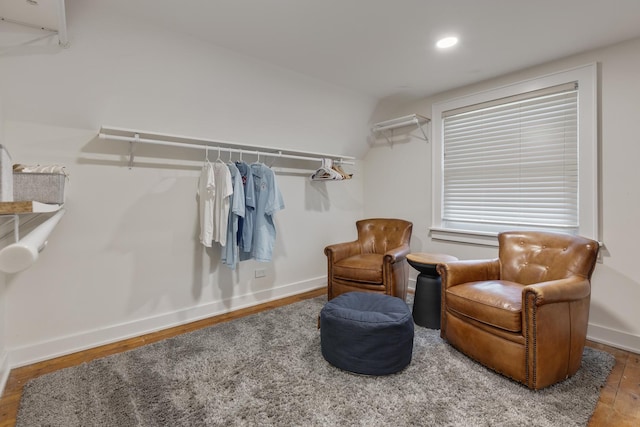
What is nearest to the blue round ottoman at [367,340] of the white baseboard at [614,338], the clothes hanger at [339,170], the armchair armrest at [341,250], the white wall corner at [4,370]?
the armchair armrest at [341,250]

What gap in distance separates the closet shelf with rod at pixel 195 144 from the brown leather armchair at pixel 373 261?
98 centimetres

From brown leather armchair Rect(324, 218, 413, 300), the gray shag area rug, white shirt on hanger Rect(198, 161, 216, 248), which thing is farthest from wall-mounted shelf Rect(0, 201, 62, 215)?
brown leather armchair Rect(324, 218, 413, 300)

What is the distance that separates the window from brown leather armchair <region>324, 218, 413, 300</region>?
1.66 feet

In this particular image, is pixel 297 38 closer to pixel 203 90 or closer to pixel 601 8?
pixel 203 90

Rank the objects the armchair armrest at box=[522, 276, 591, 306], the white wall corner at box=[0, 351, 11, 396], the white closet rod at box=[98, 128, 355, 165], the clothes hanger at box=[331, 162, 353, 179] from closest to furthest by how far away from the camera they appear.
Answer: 1. the armchair armrest at box=[522, 276, 591, 306]
2. the white wall corner at box=[0, 351, 11, 396]
3. the white closet rod at box=[98, 128, 355, 165]
4. the clothes hanger at box=[331, 162, 353, 179]

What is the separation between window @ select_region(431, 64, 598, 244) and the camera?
2.49 meters

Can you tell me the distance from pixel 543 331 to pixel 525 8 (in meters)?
1.97

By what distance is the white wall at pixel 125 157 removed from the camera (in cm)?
204

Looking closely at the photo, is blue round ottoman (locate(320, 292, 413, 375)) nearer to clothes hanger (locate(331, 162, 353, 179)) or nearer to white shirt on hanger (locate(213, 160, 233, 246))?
white shirt on hanger (locate(213, 160, 233, 246))

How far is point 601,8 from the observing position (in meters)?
1.90

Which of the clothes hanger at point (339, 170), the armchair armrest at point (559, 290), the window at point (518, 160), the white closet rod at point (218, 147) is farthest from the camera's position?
the clothes hanger at point (339, 170)

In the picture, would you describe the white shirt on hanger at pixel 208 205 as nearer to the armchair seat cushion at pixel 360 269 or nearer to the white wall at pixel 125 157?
the white wall at pixel 125 157

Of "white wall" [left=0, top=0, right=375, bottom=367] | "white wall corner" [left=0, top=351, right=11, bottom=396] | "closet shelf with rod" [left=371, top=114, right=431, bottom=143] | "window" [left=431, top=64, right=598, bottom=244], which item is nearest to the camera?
"white wall corner" [left=0, top=351, right=11, bottom=396]

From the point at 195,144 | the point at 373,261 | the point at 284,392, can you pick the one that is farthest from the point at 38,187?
the point at 373,261
